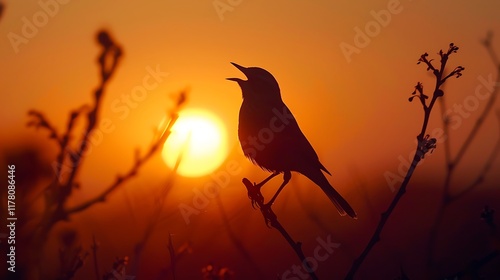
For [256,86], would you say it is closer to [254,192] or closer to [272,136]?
[272,136]

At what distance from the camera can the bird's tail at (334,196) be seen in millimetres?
6203

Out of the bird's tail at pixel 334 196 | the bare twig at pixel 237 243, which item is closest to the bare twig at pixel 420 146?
the bare twig at pixel 237 243

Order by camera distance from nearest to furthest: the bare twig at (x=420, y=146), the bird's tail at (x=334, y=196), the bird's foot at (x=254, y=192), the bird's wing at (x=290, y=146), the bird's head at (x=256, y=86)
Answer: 1. the bare twig at (x=420, y=146)
2. the bird's foot at (x=254, y=192)
3. the bird's tail at (x=334, y=196)
4. the bird's wing at (x=290, y=146)
5. the bird's head at (x=256, y=86)

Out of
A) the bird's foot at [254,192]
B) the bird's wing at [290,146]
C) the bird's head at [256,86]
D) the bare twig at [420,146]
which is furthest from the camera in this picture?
the bird's head at [256,86]

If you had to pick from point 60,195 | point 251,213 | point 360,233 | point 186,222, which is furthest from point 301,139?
point 60,195

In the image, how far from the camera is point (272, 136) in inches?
252

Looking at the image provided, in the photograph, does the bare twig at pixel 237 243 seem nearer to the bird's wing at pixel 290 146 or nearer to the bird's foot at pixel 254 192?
the bird's foot at pixel 254 192

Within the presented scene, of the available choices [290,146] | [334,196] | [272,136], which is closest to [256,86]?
[272,136]

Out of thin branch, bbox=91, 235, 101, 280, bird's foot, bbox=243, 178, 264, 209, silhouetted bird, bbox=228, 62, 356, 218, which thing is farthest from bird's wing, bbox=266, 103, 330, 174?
thin branch, bbox=91, 235, 101, 280

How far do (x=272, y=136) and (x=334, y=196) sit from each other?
Result: 79 cm

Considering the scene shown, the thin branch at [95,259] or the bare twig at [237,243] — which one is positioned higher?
the thin branch at [95,259]

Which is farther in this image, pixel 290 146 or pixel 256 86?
pixel 256 86

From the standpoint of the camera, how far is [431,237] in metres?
4.44

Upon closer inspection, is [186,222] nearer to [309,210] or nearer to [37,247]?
[309,210]
